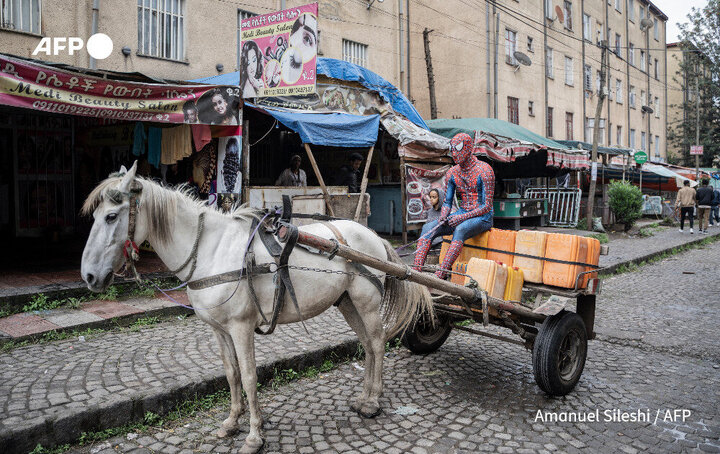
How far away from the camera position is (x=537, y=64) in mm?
24984

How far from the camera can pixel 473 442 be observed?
11.2ft

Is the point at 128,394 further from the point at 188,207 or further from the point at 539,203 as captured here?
the point at 539,203

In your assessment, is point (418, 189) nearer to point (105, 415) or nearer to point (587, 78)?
point (105, 415)

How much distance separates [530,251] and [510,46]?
2132cm

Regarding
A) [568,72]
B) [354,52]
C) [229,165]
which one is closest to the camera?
[229,165]

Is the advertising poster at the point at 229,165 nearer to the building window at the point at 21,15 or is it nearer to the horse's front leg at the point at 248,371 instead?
the building window at the point at 21,15

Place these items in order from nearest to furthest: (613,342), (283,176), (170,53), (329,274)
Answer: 1. (329,274)
2. (613,342)
3. (283,176)
4. (170,53)

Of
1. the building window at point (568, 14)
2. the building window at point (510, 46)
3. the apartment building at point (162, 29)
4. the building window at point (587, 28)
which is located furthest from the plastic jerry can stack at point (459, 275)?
the building window at point (587, 28)

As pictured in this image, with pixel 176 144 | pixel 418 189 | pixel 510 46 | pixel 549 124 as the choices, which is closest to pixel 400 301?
pixel 176 144

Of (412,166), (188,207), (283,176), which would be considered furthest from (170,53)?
(188,207)

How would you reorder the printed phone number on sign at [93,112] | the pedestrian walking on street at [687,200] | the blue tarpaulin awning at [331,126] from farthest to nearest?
the pedestrian walking on street at [687,200] → the blue tarpaulin awning at [331,126] → the printed phone number on sign at [93,112]

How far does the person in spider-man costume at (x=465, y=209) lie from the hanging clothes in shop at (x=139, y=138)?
18.4 feet

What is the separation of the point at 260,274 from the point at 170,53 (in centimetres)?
1017

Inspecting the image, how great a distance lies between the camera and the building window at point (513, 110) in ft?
76.0
